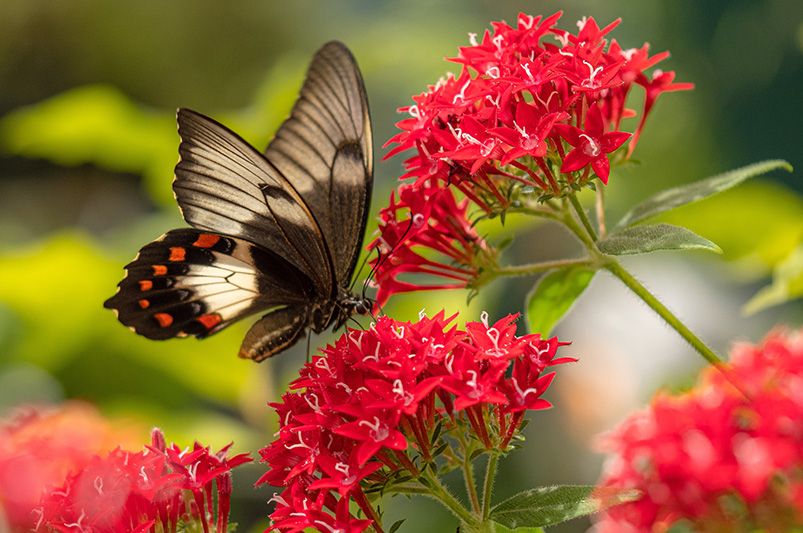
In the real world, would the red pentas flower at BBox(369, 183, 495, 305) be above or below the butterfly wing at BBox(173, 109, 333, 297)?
below

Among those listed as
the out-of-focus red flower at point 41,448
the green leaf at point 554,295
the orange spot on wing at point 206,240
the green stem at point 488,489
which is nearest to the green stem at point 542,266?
A: the green leaf at point 554,295

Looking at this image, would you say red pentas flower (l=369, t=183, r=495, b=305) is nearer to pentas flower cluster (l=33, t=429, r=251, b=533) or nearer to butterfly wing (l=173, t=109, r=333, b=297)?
butterfly wing (l=173, t=109, r=333, b=297)

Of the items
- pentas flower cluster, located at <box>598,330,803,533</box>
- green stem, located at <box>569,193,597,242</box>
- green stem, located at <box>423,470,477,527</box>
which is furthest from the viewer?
green stem, located at <box>569,193,597,242</box>

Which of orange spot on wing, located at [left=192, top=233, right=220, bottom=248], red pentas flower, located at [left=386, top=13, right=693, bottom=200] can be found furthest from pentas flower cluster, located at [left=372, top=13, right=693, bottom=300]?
orange spot on wing, located at [left=192, top=233, right=220, bottom=248]

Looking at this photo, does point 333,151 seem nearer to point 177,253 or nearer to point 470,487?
point 177,253

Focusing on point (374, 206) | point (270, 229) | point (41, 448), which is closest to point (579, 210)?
point (270, 229)
